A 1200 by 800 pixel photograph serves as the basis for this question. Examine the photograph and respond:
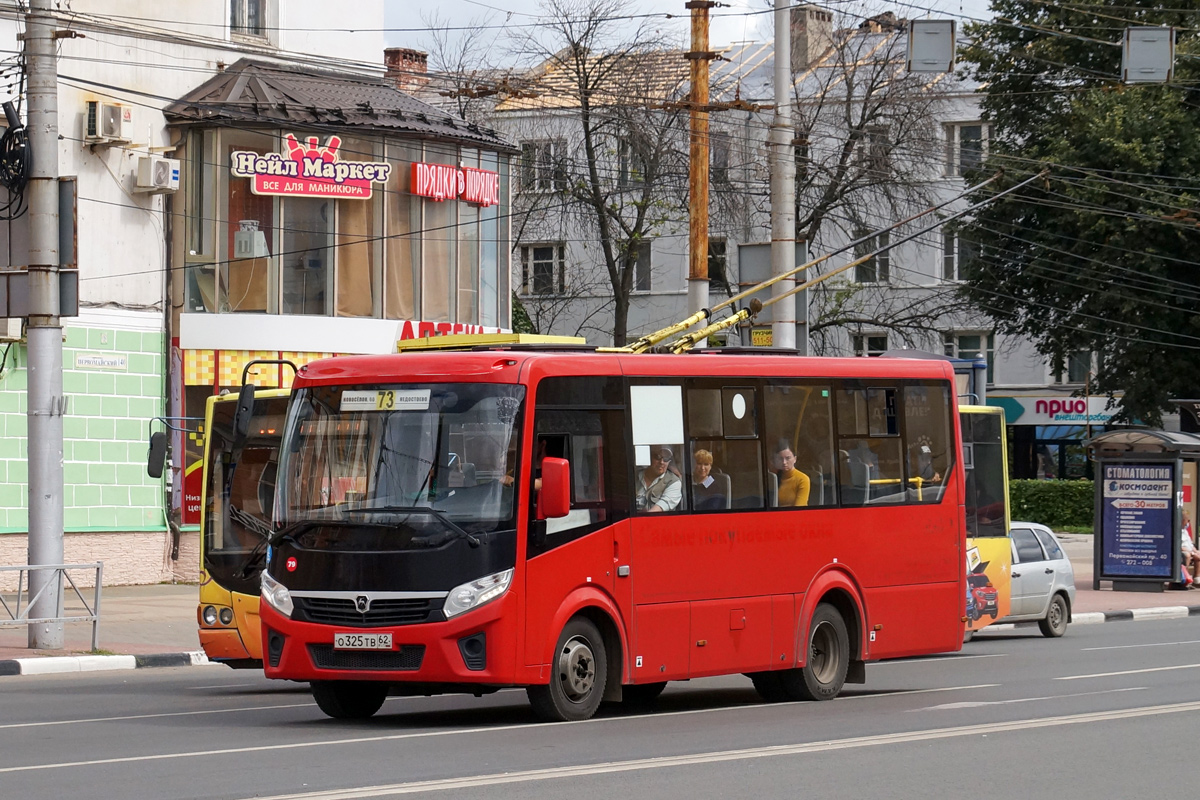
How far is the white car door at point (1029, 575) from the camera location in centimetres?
2231

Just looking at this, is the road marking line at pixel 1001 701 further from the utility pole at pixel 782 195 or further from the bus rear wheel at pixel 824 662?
the utility pole at pixel 782 195

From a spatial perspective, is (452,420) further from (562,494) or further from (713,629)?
(713,629)

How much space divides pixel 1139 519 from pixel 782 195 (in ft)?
36.2

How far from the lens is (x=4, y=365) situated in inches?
1027

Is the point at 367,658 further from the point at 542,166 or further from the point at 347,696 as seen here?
the point at 542,166

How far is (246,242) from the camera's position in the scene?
2803cm

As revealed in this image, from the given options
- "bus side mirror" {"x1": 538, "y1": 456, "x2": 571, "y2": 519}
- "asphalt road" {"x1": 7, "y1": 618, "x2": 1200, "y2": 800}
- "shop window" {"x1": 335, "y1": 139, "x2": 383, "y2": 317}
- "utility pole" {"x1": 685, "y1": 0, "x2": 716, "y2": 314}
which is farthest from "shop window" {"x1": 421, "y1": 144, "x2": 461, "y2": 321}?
"bus side mirror" {"x1": 538, "y1": 456, "x2": 571, "y2": 519}

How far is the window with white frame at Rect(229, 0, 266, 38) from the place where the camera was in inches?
1150

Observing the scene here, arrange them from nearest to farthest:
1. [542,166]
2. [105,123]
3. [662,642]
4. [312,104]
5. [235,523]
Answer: [662,642]
[235,523]
[105,123]
[312,104]
[542,166]

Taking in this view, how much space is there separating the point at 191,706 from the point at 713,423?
15.0ft

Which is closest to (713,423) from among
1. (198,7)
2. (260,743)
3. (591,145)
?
(260,743)

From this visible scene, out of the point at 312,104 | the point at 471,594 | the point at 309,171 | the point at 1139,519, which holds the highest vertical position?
the point at 312,104

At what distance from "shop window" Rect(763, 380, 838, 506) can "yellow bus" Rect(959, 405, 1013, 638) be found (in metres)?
6.52

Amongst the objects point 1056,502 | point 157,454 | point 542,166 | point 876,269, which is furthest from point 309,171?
point 876,269
